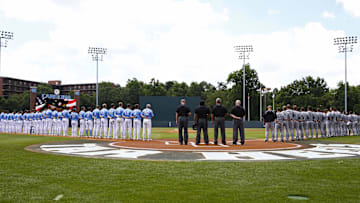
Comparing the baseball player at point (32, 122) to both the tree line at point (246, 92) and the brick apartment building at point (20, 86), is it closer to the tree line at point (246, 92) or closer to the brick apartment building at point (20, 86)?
the tree line at point (246, 92)

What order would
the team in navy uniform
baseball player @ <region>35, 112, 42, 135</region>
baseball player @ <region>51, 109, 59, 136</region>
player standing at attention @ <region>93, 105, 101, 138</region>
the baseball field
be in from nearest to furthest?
the baseball field, the team in navy uniform, player standing at attention @ <region>93, 105, 101, 138</region>, baseball player @ <region>51, 109, 59, 136</region>, baseball player @ <region>35, 112, 42, 135</region>

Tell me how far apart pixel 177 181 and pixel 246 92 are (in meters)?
69.2

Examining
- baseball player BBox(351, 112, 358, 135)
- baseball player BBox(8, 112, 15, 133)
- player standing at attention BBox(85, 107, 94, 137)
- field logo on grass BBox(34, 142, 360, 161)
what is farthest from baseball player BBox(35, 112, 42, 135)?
baseball player BBox(351, 112, 358, 135)

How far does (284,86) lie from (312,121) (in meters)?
69.8

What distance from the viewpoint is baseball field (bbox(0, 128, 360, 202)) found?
5188 millimetres

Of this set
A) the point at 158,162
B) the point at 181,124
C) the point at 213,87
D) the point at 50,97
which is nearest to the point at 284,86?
the point at 213,87

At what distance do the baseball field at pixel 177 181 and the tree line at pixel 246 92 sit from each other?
194 ft

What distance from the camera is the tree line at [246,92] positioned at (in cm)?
7394

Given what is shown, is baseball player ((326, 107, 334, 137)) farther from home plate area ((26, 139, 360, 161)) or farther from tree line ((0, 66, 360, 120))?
tree line ((0, 66, 360, 120))

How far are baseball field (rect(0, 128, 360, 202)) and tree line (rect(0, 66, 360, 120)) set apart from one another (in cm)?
5904

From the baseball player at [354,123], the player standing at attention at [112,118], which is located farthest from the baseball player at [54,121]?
the baseball player at [354,123]

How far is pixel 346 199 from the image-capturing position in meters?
5.02

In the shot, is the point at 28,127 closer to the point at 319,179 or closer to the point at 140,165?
the point at 140,165

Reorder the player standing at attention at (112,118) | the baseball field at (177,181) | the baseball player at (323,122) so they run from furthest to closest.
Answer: the baseball player at (323,122), the player standing at attention at (112,118), the baseball field at (177,181)
